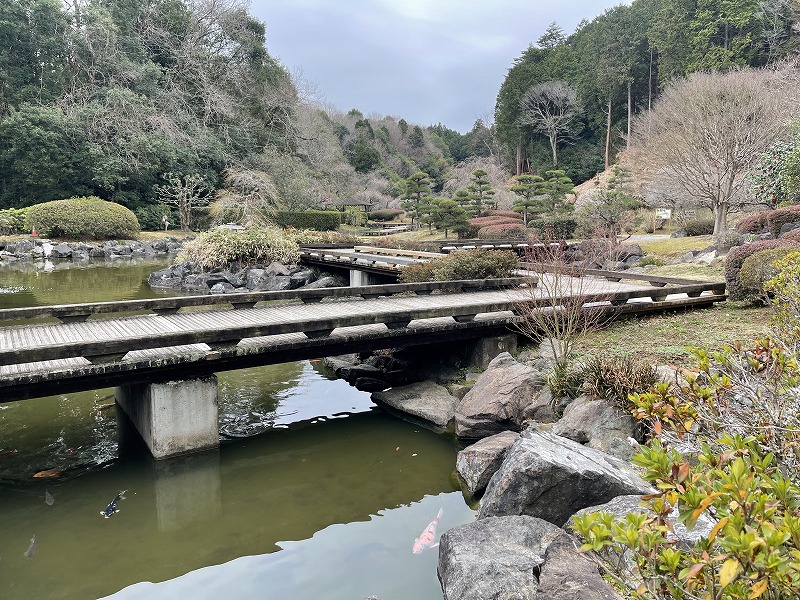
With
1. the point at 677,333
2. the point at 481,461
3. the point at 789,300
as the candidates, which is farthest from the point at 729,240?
the point at 481,461

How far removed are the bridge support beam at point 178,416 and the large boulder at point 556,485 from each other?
320cm

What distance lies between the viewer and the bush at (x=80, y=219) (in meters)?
27.6

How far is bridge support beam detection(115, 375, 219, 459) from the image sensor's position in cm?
563

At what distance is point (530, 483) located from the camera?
4.04m

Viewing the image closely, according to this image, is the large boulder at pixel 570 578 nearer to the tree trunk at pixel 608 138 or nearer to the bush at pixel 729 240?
the bush at pixel 729 240

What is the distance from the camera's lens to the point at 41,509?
15.8 feet

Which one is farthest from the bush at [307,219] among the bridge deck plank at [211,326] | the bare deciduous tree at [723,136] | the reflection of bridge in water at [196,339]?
the bridge deck plank at [211,326]

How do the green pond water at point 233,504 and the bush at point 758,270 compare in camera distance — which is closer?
the green pond water at point 233,504

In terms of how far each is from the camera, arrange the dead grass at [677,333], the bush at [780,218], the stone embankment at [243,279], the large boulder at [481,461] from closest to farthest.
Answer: the large boulder at [481,461] < the dead grass at [677,333] < the bush at [780,218] < the stone embankment at [243,279]

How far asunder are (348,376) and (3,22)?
114 ft

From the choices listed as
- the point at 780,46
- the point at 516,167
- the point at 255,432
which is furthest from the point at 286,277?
the point at 516,167

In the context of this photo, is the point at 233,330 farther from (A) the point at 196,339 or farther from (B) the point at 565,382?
(B) the point at 565,382

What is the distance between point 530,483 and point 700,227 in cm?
1964

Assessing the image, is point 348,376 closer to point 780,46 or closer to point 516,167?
point 780,46
